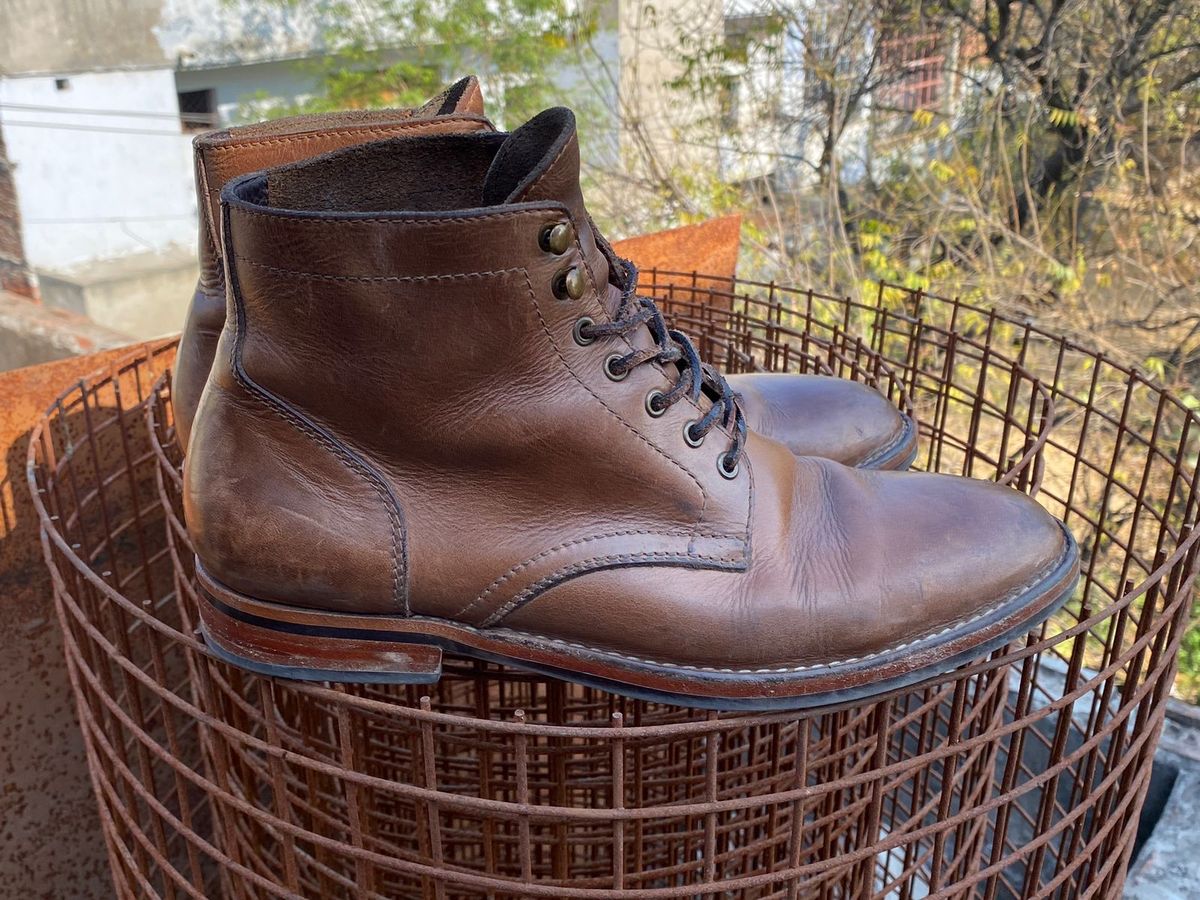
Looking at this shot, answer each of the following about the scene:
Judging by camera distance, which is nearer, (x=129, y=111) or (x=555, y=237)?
(x=555, y=237)

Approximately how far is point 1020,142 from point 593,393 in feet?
12.8

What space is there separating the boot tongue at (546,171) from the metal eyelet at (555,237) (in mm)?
20

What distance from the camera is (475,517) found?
78 cm

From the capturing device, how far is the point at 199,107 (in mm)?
7020

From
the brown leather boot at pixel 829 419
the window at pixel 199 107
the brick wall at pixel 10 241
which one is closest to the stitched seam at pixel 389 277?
the brown leather boot at pixel 829 419

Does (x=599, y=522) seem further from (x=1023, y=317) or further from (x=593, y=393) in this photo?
(x=1023, y=317)

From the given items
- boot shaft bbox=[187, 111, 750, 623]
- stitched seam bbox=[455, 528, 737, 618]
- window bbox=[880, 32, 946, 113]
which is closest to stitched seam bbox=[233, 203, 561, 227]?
boot shaft bbox=[187, 111, 750, 623]

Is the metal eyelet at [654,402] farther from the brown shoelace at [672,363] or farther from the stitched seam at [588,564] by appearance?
the stitched seam at [588,564]

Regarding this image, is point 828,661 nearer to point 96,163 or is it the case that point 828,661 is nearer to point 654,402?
point 654,402

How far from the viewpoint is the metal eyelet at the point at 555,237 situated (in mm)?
713

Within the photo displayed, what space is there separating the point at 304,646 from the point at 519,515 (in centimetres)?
20

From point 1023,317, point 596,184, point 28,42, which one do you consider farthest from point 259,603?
point 28,42

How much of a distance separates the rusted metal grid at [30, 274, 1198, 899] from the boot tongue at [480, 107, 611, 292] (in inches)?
14.7

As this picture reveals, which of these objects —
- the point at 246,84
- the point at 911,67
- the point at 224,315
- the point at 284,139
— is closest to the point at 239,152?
the point at 284,139
